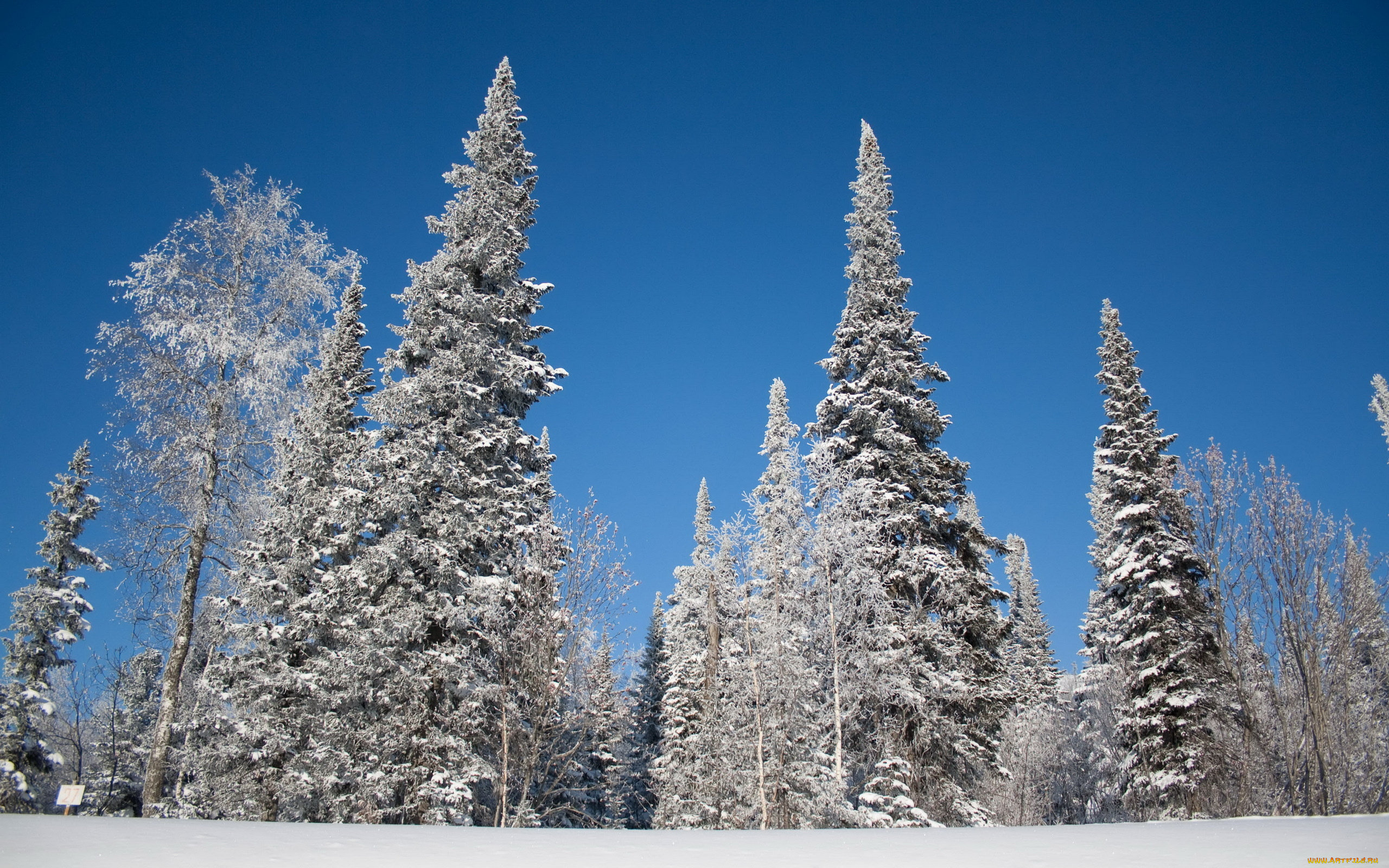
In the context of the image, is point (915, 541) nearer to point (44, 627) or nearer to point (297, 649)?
point (297, 649)

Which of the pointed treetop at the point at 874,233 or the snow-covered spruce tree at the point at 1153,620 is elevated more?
the pointed treetop at the point at 874,233

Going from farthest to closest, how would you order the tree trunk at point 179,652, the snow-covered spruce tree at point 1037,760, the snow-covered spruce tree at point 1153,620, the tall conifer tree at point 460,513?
the snow-covered spruce tree at point 1037,760 → the snow-covered spruce tree at point 1153,620 → the tall conifer tree at point 460,513 → the tree trunk at point 179,652

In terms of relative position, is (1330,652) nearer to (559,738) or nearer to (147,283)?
(559,738)

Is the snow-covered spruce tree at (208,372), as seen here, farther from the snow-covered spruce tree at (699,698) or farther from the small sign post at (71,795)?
the snow-covered spruce tree at (699,698)

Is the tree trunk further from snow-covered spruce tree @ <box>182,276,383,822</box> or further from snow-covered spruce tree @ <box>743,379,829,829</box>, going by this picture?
snow-covered spruce tree @ <box>743,379,829,829</box>

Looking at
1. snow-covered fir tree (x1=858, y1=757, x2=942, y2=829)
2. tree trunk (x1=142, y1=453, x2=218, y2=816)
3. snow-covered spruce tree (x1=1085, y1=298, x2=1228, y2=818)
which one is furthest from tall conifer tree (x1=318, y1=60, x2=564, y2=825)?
snow-covered spruce tree (x1=1085, y1=298, x2=1228, y2=818)

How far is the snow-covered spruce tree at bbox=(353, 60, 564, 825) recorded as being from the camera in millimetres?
12914

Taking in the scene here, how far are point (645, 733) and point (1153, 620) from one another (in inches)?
986

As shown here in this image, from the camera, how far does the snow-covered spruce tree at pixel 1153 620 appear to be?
1748cm

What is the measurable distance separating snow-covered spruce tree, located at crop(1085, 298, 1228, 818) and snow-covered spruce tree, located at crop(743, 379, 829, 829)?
27.4 feet

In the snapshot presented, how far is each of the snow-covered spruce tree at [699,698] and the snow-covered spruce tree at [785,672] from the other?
36.7 inches

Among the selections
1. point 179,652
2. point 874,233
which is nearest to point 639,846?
point 179,652

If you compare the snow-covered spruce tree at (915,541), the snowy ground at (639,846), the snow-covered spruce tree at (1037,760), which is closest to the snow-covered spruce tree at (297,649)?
the snowy ground at (639,846)

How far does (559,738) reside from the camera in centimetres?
1301
